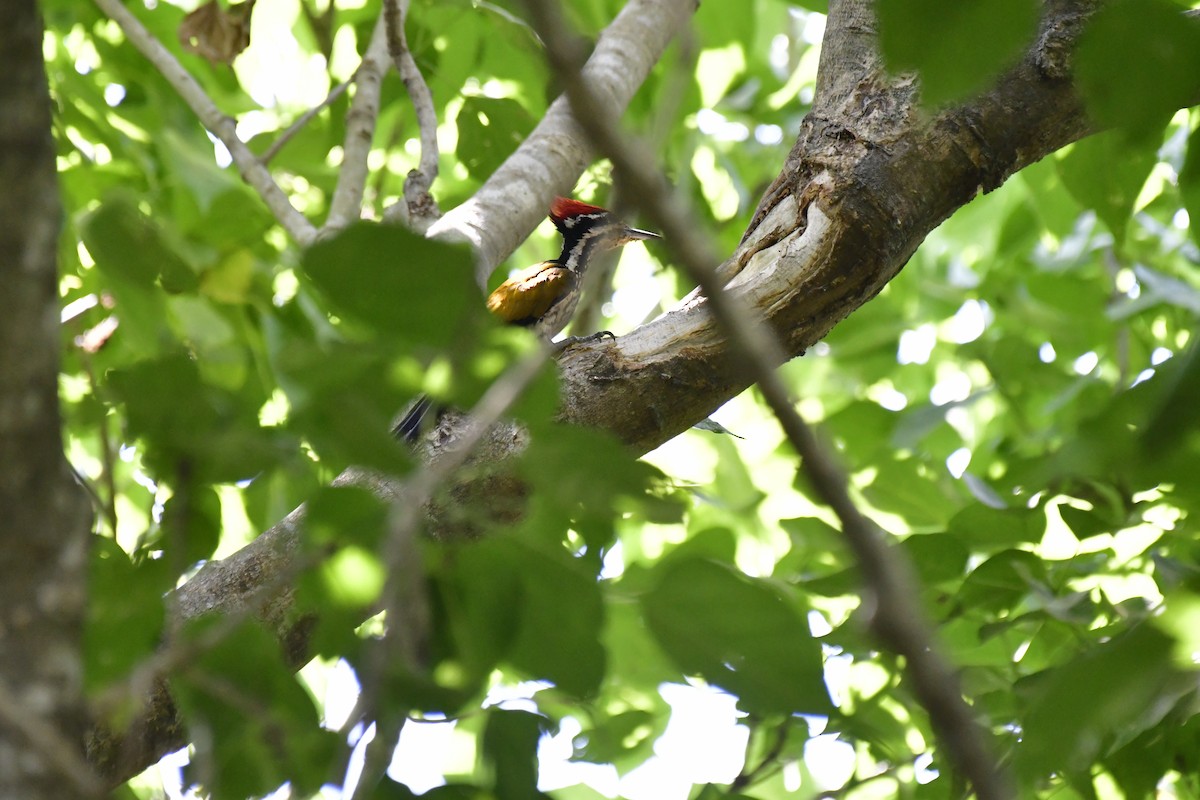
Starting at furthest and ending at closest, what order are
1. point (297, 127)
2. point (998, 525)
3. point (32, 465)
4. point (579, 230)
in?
point (579, 230) < point (297, 127) < point (998, 525) < point (32, 465)

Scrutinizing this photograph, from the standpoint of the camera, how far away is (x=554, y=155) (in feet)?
9.24

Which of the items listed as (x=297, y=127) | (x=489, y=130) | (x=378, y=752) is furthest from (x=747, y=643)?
(x=297, y=127)

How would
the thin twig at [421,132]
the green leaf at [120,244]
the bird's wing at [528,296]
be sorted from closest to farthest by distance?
the green leaf at [120,244]
the thin twig at [421,132]
the bird's wing at [528,296]

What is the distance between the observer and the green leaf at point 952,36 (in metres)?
0.65

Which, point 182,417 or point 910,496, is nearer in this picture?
point 182,417

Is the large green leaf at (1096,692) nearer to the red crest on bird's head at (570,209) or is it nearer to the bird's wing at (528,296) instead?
the bird's wing at (528,296)

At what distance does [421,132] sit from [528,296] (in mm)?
1379

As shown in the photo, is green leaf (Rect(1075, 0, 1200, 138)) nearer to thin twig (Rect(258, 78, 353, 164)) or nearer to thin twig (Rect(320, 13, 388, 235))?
thin twig (Rect(320, 13, 388, 235))

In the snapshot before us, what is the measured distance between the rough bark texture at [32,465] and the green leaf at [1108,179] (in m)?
1.33

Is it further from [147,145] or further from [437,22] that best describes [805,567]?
[147,145]

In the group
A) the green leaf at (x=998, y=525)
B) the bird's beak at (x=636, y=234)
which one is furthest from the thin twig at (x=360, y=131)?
the green leaf at (x=998, y=525)

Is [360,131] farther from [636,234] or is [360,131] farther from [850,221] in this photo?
[636,234]

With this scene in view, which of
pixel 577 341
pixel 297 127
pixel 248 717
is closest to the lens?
pixel 248 717

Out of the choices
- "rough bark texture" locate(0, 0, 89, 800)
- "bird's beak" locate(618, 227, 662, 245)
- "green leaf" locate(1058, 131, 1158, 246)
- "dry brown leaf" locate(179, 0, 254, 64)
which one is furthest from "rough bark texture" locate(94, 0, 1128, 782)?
"bird's beak" locate(618, 227, 662, 245)
